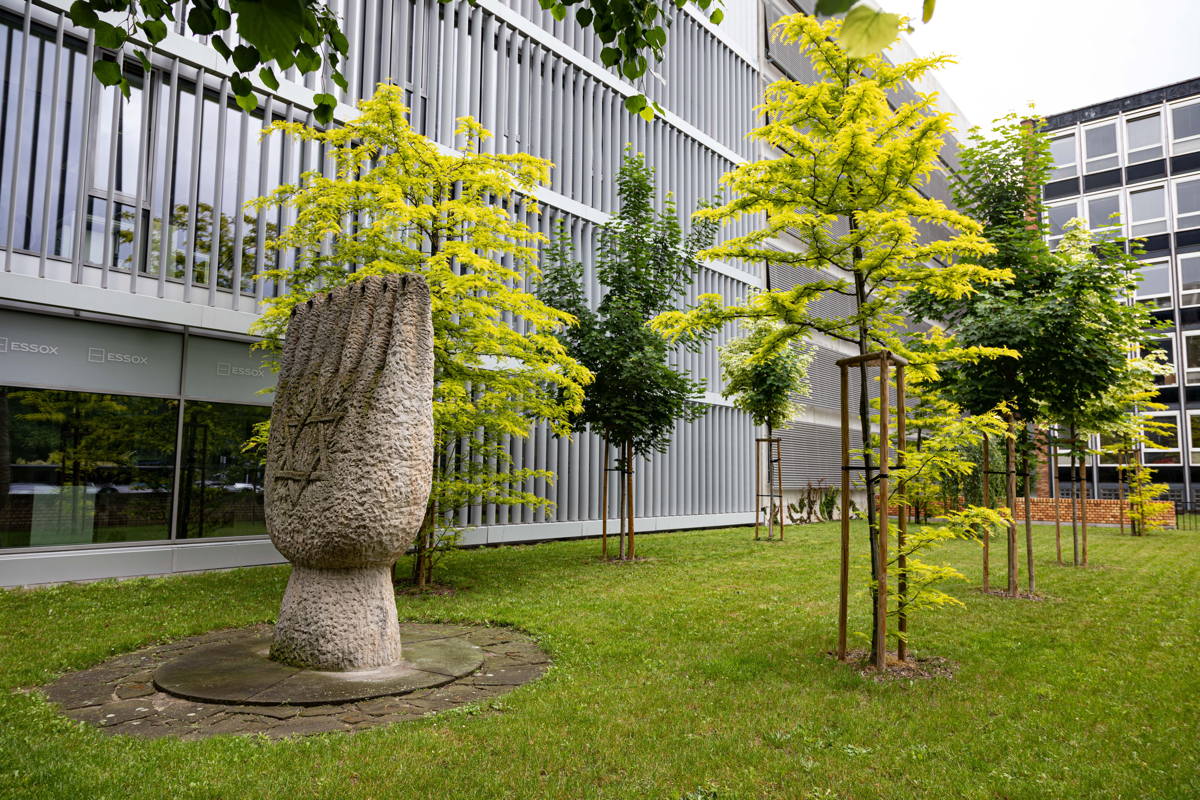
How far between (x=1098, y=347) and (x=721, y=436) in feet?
43.0

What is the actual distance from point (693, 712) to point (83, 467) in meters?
8.93

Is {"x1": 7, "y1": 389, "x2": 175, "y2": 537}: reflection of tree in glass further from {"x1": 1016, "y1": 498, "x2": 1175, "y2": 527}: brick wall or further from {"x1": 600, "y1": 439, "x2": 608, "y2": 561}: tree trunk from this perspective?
{"x1": 1016, "y1": 498, "x2": 1175, "y2": 527}: brick wall

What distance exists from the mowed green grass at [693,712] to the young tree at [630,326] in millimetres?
3756

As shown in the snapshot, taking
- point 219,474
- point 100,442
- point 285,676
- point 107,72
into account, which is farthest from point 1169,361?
point 107,72

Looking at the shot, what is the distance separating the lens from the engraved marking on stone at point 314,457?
19.2ft

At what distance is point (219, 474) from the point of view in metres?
11.3

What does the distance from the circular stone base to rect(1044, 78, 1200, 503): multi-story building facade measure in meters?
32.5

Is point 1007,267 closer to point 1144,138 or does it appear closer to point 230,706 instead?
point 230,706

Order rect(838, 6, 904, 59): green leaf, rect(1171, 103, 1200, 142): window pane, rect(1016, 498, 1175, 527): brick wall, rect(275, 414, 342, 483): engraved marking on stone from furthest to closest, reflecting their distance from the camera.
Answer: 1. rect(1171, 103, 1200, 142): window pane
2. rect(1016, 498, 1175, 527): brick wall
3. rect(275, 414, 342, 483): engraved marking on stone
4. rect(838, 6, 904, 59): green leaf

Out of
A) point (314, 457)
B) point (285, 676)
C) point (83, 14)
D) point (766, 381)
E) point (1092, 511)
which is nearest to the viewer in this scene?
point (83, 14)

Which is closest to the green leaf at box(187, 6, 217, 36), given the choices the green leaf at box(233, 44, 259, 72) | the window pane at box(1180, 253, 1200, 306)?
the green leaf at box(233, 44, 259, 72)

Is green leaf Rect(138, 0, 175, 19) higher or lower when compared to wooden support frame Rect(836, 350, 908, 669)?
higher

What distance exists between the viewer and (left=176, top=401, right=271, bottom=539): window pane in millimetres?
10906

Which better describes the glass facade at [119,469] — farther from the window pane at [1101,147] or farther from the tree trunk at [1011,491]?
the window pane at [1101,147]
